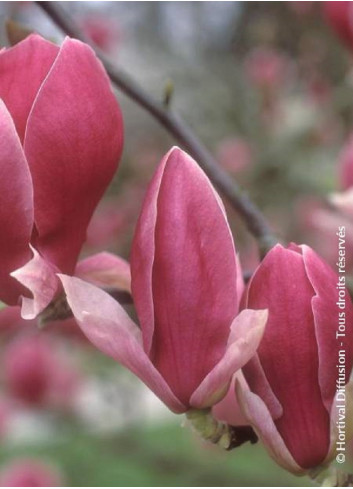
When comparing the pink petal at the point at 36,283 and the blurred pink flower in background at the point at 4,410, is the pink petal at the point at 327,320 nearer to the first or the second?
the pink petal at the point at 36,283

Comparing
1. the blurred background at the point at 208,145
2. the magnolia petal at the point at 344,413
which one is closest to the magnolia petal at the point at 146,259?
the magnolia petal at the point at 344,413

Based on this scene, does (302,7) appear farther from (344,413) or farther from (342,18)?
(344,413)

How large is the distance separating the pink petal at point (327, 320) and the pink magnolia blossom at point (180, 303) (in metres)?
A: 0.04

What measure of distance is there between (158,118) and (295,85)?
204 centimetres

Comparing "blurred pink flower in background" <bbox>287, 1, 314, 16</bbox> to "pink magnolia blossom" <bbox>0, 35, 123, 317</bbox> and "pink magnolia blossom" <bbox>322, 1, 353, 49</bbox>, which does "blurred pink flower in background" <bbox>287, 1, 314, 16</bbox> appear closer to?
"pink magnolia blossom" <bbox>322, 1, 353, 49</bbox>

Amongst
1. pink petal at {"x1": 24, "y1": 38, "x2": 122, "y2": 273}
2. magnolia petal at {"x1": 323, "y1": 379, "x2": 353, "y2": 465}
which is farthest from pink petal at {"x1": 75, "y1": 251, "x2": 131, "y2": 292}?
magnolia petal at {"x1": 323, "y1": 379, "x2": 353, "y2": 465}

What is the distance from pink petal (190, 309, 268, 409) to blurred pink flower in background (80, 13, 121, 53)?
1851mm

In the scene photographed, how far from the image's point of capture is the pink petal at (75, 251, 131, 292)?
57cm

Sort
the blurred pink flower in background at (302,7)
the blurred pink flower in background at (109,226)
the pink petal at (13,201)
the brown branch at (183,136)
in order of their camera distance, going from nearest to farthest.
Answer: the pink petal at (13,201) → the brown branch at (183,136) → the blurred pink flower in background at (109,226) → the blurred pink flower in background at (302,7)

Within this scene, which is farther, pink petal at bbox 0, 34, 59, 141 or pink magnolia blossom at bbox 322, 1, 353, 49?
pink magnolia blossom at bbox 322, 1, 353, 49

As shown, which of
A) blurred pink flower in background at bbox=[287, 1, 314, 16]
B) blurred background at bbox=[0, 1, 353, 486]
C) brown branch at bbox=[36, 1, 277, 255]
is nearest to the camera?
brown branch at bbox=[36, 1, 277, 255]

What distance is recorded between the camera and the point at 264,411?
50 cm

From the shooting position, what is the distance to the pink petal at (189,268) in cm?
49

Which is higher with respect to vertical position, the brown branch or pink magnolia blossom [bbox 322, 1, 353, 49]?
the brown branch
